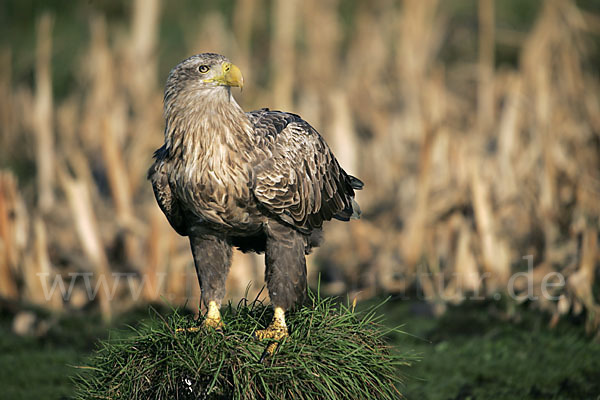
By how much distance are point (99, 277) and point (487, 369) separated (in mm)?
4025

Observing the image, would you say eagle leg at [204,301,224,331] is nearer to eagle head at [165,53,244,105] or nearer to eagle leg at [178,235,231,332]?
eagle leg at [178,235,231,332]

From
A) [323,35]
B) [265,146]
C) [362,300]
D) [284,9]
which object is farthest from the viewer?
[323,35]

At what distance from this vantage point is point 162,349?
3.76m

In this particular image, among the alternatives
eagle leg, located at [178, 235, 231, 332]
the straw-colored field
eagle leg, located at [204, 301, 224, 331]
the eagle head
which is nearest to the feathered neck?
the eagle head

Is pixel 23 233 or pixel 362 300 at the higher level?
pixel 23 233

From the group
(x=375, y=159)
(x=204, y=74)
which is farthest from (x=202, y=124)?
(x=375, y=159)

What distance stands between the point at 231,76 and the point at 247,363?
1.51 metres

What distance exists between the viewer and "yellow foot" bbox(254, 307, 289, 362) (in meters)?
3.69

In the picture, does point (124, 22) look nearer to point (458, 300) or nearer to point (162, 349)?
point (458, 300)

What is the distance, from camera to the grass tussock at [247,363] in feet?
11.8

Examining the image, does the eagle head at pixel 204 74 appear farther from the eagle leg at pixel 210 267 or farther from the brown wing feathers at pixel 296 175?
the eagle leg at pixel 210 267

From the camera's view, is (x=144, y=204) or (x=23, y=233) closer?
(x=23, y=233)

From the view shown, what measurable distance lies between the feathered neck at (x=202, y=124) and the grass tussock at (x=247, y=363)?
37.5 inches

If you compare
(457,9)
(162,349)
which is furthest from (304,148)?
(457,9)
